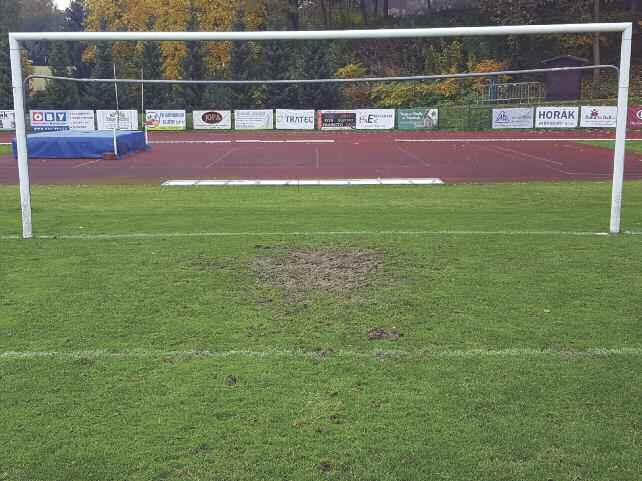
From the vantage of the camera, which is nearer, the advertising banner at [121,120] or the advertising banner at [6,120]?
the advertising banner at [121,120]

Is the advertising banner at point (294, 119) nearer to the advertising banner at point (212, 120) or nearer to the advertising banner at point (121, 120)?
the advertising banner at point (212, 120)

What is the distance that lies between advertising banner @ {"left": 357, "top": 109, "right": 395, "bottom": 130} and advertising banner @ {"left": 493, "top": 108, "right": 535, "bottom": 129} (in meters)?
6.07

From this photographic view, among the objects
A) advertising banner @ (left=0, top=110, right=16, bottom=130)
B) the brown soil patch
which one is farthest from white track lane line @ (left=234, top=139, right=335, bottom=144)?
the brown soil patch

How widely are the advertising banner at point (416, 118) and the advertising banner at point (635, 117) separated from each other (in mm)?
10722

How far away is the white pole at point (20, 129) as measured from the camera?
A: 9133 millimetres

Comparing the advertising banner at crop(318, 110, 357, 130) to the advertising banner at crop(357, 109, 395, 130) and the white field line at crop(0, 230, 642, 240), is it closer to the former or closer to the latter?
the advertising banner at crop(357, 109, 395, 130)

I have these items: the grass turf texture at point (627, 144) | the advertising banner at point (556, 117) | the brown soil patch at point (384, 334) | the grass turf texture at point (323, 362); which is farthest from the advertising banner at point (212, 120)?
the brown soil patch at point (384, 334)

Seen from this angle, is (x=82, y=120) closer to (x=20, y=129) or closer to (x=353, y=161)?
(x=353, y=161)

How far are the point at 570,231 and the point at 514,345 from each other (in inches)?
204

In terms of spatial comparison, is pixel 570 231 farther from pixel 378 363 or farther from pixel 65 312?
pixel 65 312

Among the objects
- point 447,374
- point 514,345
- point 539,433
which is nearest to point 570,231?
point 514,345

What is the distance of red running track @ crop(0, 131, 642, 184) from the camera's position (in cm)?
2038

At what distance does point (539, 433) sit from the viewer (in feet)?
13.3

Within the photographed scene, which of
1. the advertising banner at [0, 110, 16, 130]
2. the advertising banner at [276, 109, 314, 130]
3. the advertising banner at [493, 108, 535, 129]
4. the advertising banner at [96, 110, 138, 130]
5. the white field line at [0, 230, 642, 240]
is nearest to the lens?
the white field line at [0, 230, 642, 240]
